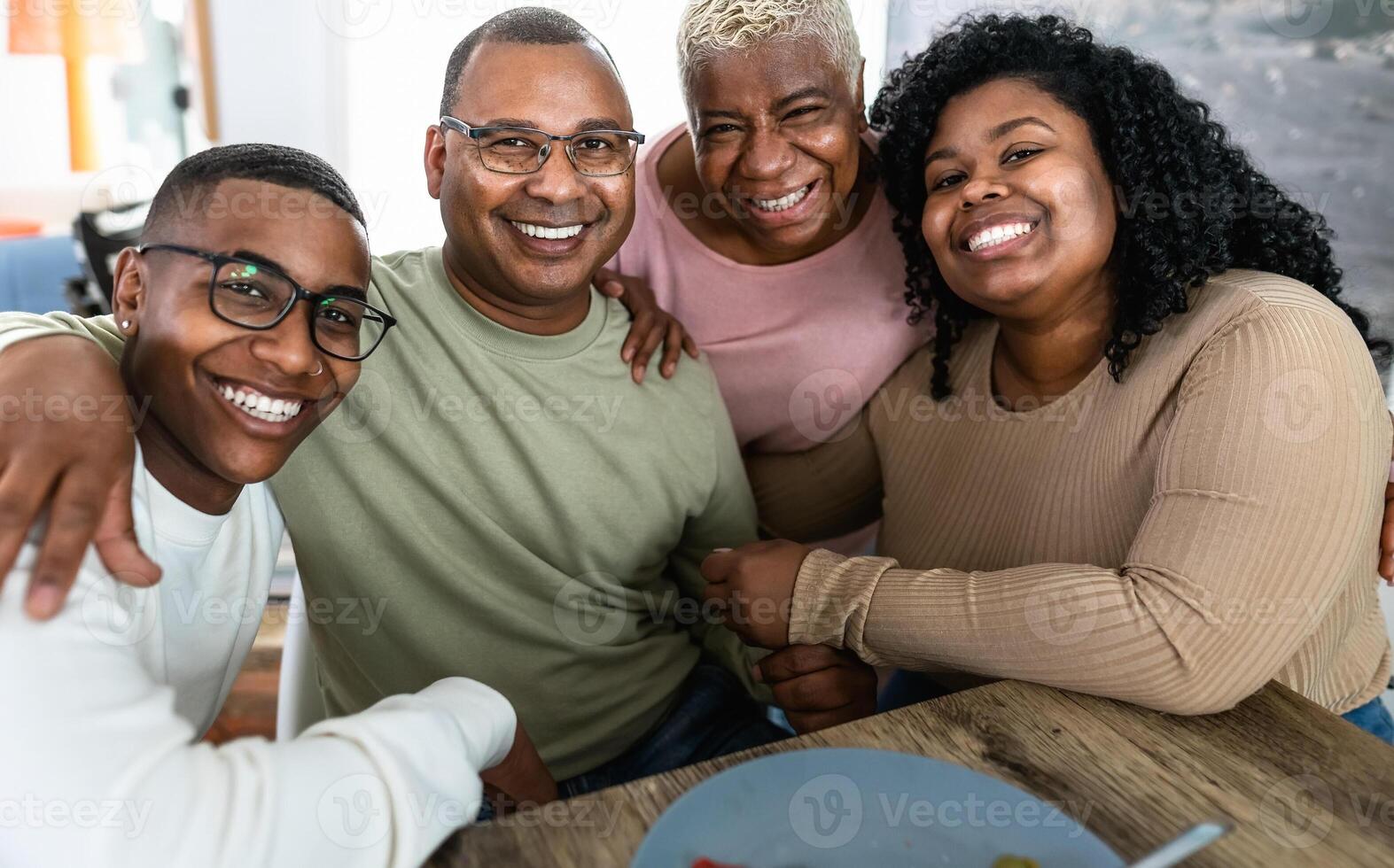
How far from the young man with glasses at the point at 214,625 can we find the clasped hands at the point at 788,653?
0.32m

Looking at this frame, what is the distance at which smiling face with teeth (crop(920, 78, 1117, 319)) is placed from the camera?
4.67 feet

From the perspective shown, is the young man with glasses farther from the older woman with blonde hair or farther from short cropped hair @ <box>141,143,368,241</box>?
the older woman with blonde hair

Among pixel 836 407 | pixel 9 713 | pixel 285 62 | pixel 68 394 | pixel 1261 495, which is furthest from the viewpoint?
pixel 285 62

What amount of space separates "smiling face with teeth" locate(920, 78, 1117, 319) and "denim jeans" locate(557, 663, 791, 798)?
2.32 feet

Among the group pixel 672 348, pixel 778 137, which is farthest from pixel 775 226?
pixel 672 348

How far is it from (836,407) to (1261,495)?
788 mm

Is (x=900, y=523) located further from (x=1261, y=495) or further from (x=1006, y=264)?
(x=1261, y=495)

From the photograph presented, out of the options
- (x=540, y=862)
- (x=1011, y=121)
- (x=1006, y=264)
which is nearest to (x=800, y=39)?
(x=1011, y=121)

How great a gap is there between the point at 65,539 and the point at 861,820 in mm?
680

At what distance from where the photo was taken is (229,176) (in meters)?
1.09

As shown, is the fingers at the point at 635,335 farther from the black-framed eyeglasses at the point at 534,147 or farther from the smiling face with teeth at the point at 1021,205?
the smiling face with teeth at the point at 1021,205

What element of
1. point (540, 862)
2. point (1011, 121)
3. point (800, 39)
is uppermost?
point (800, 39)

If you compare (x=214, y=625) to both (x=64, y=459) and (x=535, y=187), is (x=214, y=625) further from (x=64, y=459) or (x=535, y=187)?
(x=535, y=187)

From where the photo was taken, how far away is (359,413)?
1428 millimetres
